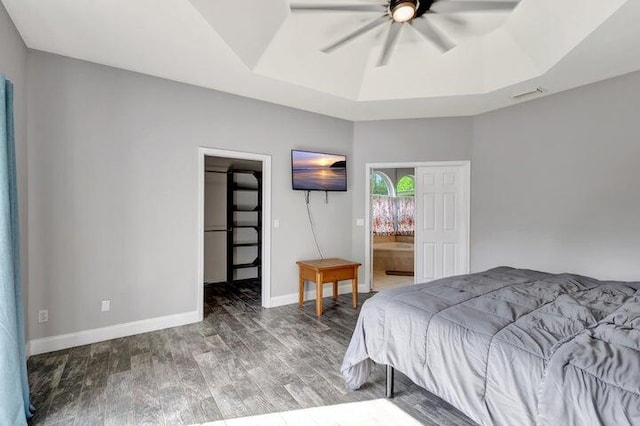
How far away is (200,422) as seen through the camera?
6.06ft

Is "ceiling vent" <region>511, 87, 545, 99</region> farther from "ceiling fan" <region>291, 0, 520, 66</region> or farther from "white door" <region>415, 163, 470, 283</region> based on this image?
"ceiling fan" <region>291, 0, 520, 66</region>

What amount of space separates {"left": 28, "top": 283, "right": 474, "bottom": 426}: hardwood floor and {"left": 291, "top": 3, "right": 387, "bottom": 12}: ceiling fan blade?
2.75 meters

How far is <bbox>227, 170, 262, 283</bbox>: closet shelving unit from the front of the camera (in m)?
5.54

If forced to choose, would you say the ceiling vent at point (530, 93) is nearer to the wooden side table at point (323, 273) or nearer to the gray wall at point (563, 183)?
the gray wall at point (563, 183)

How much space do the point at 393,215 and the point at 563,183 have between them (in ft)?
15.3

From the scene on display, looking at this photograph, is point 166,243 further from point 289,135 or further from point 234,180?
point 234,180

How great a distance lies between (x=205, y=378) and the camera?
7.61 feet

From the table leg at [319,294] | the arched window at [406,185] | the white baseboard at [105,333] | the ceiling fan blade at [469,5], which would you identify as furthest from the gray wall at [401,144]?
the arched window at [406,185]

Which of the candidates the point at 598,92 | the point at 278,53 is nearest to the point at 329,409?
the point at 278,53

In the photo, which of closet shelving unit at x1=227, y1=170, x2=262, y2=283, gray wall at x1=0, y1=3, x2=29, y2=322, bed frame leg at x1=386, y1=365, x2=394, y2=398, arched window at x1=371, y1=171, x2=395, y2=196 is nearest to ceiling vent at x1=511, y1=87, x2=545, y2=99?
Answer: bed frame leg at x1=386, y1=365, x2=394, y2=398

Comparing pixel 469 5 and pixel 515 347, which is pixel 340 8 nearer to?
pixel 469 5

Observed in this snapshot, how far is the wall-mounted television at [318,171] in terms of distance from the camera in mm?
4180

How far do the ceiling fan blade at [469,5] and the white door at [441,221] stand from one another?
238 cm

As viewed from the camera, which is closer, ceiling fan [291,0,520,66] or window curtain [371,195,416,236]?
ceiling fan [291,0,520,66]
